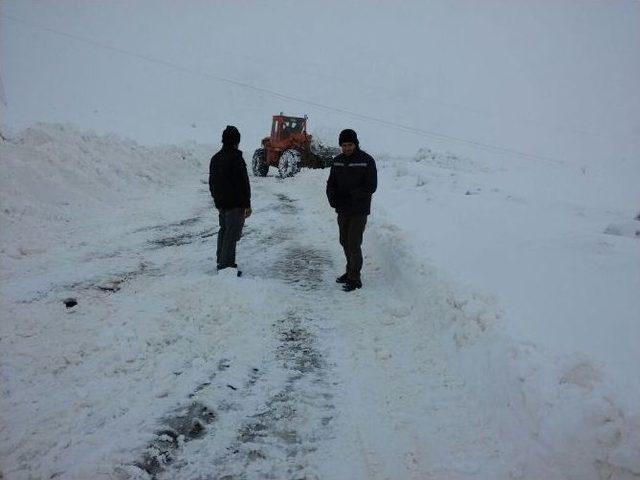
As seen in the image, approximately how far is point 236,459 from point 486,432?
1784 millimetres

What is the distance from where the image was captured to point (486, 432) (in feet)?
10.6

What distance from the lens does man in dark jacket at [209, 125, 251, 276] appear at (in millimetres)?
6398

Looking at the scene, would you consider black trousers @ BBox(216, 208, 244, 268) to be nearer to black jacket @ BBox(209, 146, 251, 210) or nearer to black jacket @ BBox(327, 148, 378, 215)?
black jacket @ BBox(209, 146, 251, 210)

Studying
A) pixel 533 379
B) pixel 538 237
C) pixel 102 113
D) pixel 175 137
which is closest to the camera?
pixel 533 379

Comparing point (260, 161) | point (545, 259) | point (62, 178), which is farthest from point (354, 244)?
point (260, 161)

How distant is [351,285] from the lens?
6164mm

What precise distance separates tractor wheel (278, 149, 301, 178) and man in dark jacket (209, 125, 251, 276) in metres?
10.4

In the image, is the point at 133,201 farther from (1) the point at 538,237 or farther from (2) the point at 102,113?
(2) the point at 102,113

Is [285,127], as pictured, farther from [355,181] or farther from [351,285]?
[351,285]

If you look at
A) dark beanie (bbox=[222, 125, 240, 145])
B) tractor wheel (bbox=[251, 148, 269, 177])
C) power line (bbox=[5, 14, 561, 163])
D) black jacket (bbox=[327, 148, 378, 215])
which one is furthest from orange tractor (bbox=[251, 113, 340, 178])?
power line (bbox=[5, 14, 561, 163])

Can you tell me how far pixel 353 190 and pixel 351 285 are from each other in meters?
1.32

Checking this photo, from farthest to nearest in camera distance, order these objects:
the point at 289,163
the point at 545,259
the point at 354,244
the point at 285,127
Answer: the point at 285,127, the point at 289,163, the point at 354,244, the point at 545,259

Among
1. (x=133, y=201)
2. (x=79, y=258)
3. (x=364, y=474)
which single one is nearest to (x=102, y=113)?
(x=133, y=201)

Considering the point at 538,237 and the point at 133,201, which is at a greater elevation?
the point at 538,237
